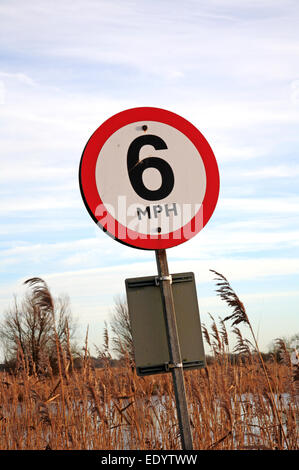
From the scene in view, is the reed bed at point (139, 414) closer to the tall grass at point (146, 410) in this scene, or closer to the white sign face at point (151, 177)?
the tall grass at point (146, 410)

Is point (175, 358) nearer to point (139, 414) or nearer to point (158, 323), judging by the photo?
point (158, 323)

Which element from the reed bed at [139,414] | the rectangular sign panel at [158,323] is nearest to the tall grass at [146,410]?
the reed bed at [139,414]

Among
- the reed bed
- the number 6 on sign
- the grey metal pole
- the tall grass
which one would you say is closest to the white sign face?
the number 6 on sign

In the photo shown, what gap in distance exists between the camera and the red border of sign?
333cm

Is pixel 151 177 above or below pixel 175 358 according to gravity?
above

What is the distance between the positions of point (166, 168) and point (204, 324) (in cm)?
315

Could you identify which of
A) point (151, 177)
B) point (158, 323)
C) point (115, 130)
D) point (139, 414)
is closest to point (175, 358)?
point (158, 323)

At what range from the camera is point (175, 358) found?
3.32 meters

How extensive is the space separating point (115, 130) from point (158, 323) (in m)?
1.20

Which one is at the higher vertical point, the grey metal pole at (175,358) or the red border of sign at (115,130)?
the red border of sign at (115,130)

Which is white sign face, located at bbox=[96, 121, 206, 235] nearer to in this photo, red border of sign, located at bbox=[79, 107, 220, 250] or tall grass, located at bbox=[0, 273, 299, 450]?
red border of sign, located at bbox=[79, 107, 220, 250]

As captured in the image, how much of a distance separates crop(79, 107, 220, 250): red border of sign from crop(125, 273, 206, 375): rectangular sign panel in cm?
23

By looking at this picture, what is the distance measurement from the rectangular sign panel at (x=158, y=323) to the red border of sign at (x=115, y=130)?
0.23 m

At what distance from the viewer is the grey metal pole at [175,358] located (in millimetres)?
3297
